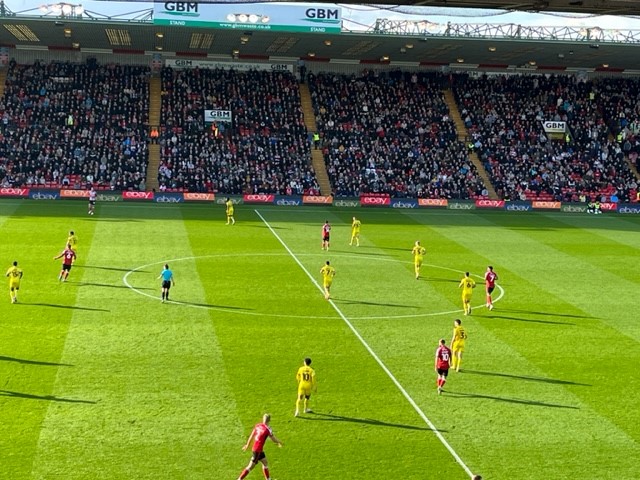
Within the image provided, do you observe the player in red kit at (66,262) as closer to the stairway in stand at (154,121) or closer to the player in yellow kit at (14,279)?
the player in yellow kit at (14,279)

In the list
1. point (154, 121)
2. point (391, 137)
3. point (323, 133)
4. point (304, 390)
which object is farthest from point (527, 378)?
point (154, 121)

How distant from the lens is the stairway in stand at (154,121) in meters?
62.7

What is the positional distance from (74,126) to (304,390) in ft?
172

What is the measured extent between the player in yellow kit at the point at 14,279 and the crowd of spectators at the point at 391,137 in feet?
123

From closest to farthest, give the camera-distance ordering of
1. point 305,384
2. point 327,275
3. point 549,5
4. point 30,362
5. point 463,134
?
1. point 549,5
2. point 305,384
3. point 30,362
4. point 327,275
5. point 463,134

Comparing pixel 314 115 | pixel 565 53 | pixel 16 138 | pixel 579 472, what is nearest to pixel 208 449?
pixel 579 472

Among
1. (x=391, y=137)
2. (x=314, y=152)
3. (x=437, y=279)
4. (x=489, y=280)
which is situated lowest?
(x=437, y=279)

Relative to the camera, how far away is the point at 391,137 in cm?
7075

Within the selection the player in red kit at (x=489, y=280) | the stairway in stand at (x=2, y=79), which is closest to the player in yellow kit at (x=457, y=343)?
the player in red kit at (x=489, y=280)

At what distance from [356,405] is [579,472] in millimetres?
5369

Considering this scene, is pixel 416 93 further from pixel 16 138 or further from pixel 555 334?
pixel 555 334

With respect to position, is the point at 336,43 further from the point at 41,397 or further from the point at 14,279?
the point at 41,397

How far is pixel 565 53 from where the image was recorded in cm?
7119

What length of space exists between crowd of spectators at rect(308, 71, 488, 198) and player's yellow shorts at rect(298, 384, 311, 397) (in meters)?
44.9
